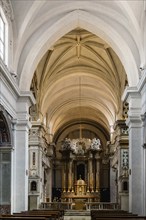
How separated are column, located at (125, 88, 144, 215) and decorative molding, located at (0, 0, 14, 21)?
17.9 feet

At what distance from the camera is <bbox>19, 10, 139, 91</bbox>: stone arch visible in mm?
21344

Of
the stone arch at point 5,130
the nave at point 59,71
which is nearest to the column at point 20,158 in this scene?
the nave at point 59,71

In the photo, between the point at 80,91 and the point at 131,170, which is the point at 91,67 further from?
the point at 131,170

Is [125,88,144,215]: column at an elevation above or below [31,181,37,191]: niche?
above

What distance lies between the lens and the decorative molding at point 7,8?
18.4 m

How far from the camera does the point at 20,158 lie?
21078mm

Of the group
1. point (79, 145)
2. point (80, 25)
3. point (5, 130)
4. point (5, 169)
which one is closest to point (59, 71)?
point (80, 25)

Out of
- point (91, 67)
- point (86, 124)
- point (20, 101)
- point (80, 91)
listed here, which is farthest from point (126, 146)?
point (86, 124)

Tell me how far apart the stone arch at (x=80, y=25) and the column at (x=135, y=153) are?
2.41 ft

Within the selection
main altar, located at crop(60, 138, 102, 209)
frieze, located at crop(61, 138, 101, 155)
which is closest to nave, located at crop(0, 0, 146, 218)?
frieze, located at crop(61, 138, 101, 155)

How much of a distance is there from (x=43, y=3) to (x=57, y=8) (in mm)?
997

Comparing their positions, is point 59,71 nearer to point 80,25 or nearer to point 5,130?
point 80,25

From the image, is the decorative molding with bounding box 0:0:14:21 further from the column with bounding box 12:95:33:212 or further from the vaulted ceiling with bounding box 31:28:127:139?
the vaulted ceiling with bounding box 31:28:127:139

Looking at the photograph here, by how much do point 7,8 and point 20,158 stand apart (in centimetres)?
603
